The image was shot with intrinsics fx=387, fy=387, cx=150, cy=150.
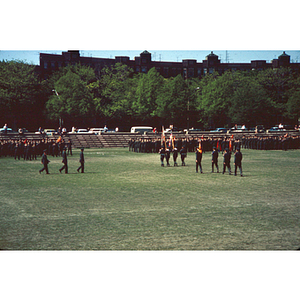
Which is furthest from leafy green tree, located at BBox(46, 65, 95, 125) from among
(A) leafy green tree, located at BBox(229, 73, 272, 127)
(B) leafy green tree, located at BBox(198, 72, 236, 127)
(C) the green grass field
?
(C) the green grass field

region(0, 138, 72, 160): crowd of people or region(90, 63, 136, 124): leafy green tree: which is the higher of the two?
region(90, 63, 136, 124): leafy green tree

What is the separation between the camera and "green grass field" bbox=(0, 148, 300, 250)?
7.77 m

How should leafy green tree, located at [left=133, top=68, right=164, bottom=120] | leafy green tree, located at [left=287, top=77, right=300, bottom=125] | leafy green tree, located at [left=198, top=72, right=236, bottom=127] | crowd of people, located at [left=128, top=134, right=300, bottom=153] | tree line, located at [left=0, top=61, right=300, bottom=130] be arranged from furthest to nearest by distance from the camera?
1. leafy green tree, located at [left=198, top=72, right=236, bottom=127]
2. leafy green tree, located at [left=133, top=68, right=164, bottom=120]
3. tree line, located at [left=0, top=61, right=300, bottom=130]
4. leafy green tree, located at [left=287, top=77, right=300, bottom=125]
5. crowd of people, located at [left=128, top=134, right=300, bottom=153]

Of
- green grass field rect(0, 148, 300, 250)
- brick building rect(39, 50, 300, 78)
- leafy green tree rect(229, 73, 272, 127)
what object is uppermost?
brick building rect(39, 50, 300, 78)

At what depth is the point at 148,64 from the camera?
77.9m

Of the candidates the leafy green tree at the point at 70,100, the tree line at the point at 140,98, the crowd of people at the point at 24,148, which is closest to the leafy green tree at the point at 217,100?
the tree line at the point at 140,98

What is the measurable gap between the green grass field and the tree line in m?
39.2

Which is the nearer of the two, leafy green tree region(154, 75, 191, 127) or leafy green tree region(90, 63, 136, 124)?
leafy green tree region(90, 63, 136, 124)

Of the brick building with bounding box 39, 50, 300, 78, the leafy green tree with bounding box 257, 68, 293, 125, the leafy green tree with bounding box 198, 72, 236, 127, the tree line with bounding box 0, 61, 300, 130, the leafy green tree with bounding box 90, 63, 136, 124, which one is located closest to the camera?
the leafy green tree with bounding box 257, 68, 293, 125

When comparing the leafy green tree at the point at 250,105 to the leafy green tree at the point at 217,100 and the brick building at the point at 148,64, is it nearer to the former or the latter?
the leafy green tree at the point at 217,100

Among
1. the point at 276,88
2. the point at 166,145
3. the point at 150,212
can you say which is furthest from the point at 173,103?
the point at 150,212

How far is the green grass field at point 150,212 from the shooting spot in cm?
777

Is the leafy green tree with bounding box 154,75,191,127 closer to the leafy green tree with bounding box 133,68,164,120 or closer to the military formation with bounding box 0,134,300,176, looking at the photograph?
the leafy green tree with bounding box 133,68,164,120

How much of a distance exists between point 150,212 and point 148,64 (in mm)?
69800
